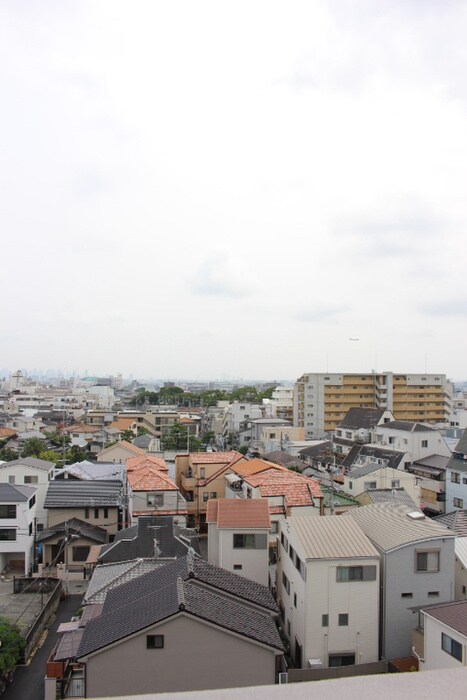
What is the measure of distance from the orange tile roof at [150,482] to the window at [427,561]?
36.3 ft

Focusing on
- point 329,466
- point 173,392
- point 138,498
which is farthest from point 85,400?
point 138,498

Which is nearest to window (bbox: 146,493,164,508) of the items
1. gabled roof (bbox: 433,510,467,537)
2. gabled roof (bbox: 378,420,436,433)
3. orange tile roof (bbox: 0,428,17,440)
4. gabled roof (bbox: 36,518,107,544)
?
gabled roof (bbox: 36,518,107,544)

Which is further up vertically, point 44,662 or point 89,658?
point 89,658

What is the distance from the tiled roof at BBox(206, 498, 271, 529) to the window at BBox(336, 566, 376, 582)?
3.08 meters

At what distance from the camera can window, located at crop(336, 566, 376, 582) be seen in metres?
10.7

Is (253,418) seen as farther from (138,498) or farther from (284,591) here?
(284,591)

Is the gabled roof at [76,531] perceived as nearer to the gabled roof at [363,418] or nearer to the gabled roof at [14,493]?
the gabled roof at [14,493]

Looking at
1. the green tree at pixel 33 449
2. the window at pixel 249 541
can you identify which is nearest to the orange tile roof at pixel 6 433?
the green tree at pixel 33 449

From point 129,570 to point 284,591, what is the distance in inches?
148

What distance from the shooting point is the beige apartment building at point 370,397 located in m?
47.0

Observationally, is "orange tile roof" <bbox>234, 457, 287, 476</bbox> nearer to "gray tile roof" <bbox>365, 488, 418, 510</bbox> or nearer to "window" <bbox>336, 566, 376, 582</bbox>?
"gray tile roof" <bbox>365, 488, 418, 510</bbox>

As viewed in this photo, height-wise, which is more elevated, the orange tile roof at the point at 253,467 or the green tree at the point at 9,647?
the orange tile roof at the point at 253,467

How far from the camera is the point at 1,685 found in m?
10.0

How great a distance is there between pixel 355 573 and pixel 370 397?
3828 cm
